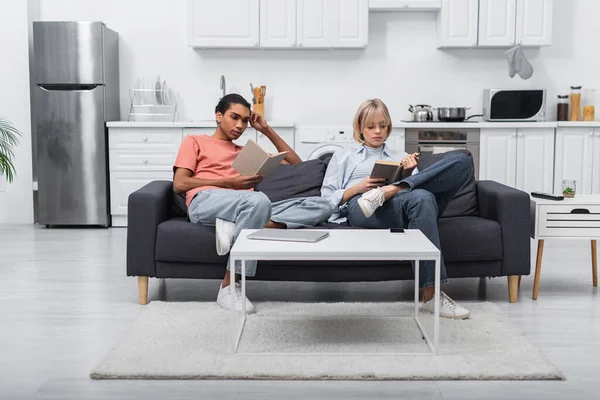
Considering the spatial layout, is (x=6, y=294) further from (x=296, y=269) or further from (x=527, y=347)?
(x=527, y=347)

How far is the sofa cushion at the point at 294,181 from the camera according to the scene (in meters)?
3.81

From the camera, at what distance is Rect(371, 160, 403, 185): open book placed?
3.28 m

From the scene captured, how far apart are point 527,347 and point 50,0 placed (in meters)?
4.95

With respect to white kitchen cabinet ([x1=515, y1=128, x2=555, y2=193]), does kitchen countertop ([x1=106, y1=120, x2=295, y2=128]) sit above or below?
above

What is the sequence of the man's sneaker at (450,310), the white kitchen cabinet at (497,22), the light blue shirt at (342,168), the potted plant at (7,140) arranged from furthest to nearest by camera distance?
the white kitchen cabinet at (497,22) → the potted plant at (7,140) → the light blue shirt at (342,168) → the man's sneaker at (450,310)

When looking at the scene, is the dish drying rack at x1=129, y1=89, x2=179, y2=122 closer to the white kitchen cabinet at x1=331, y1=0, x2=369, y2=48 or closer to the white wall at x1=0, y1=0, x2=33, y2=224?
the white wall at x1=0, y1=0, x2=33, y2=224

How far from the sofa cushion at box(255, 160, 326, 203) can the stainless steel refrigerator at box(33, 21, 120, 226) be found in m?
2.35

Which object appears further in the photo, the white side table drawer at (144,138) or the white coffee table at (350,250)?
the white side table drawer at (144,138)

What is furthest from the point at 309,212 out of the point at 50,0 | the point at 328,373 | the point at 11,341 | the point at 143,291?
the point at 50,0

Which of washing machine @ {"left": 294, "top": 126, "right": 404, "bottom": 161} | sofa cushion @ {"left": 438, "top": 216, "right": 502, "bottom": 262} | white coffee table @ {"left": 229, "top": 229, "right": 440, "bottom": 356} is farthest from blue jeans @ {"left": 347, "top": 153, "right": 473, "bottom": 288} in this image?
washing machine @ {"left": 294, "top": 126, "right": 404, "bottom": 161}

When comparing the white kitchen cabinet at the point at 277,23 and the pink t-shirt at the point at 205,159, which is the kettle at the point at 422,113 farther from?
the pink t-shirt at the point at 205,159

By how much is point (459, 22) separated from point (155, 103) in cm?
248

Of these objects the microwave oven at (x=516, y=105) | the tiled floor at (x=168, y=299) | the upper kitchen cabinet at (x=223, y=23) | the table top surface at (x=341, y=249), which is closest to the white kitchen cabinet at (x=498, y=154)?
the microwave oven at (x=516, y=105)

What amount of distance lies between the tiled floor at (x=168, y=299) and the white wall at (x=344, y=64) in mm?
1675
